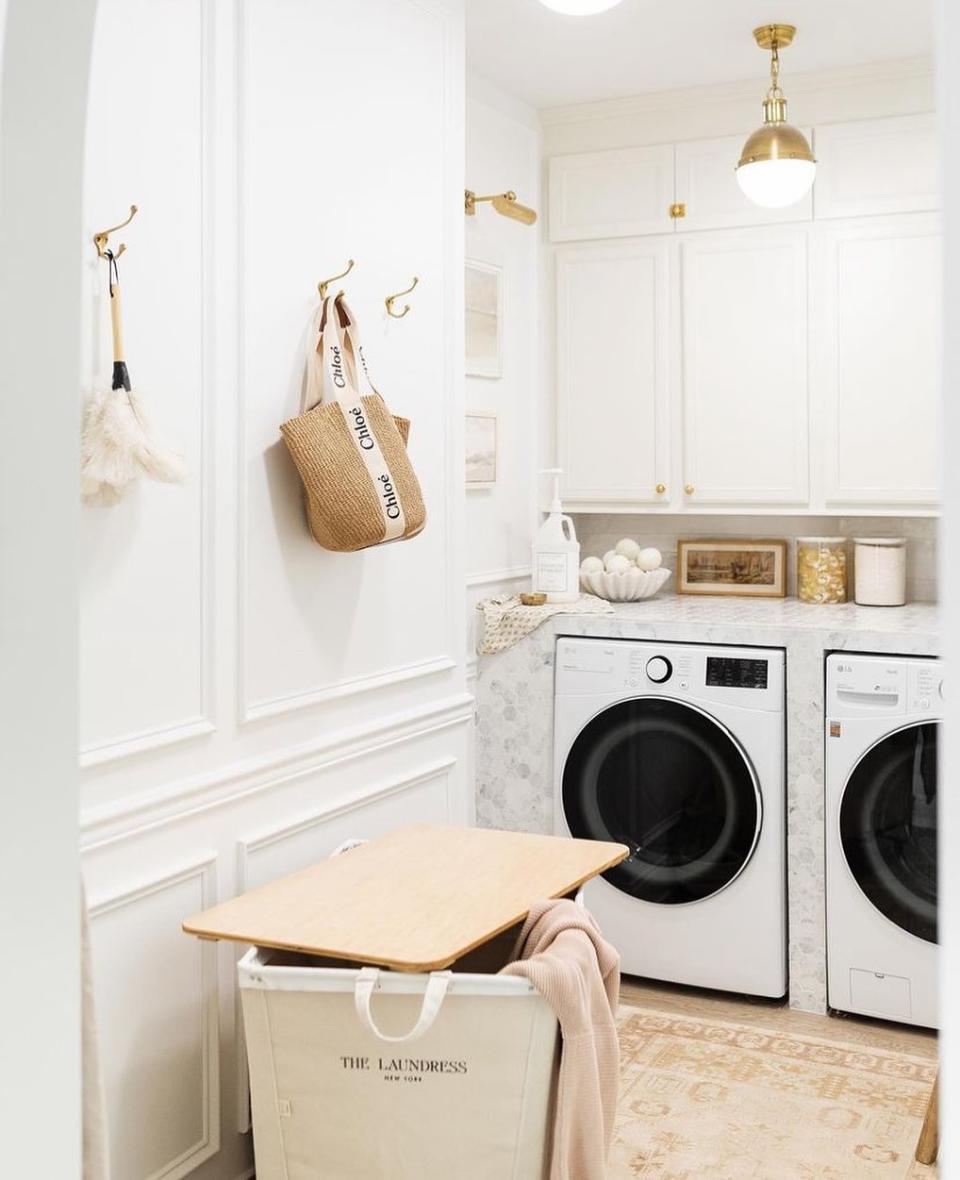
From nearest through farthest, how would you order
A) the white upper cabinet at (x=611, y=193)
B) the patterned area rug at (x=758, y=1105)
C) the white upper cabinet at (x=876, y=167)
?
the patterned area rug at (x=758, y=1105)
the white upper cabinet at (x=876, y=167)
the white upper cabinet at (x=611, y=193)

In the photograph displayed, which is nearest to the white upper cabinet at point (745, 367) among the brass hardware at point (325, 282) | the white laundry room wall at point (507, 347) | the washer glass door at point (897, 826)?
the white laundry room wall at point (507, 347)

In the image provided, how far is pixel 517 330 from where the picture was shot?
3871 millimetres

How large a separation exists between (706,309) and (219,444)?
2.09 metres

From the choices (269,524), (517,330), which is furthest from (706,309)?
(269,524)

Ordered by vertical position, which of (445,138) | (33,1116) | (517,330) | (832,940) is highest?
(445,138)

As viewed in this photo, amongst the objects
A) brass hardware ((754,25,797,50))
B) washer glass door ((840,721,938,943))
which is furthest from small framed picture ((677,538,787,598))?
brass hardware ((754,25,797,50))

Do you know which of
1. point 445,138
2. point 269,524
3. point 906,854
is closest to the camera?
point 269,524

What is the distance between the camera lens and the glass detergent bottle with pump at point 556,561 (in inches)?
145

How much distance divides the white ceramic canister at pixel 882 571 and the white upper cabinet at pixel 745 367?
0.81 feet

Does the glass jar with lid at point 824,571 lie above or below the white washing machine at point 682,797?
above

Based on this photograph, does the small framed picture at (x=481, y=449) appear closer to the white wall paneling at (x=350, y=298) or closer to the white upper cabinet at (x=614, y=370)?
the white upper cabinet at (x=614, y=370)

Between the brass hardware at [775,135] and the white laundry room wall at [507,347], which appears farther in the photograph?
the white laundry room wall at [507,347]

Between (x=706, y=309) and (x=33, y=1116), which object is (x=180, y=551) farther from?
(x=706, y=309)

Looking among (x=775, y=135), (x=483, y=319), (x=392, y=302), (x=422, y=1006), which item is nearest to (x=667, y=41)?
(x=775, y=135)
